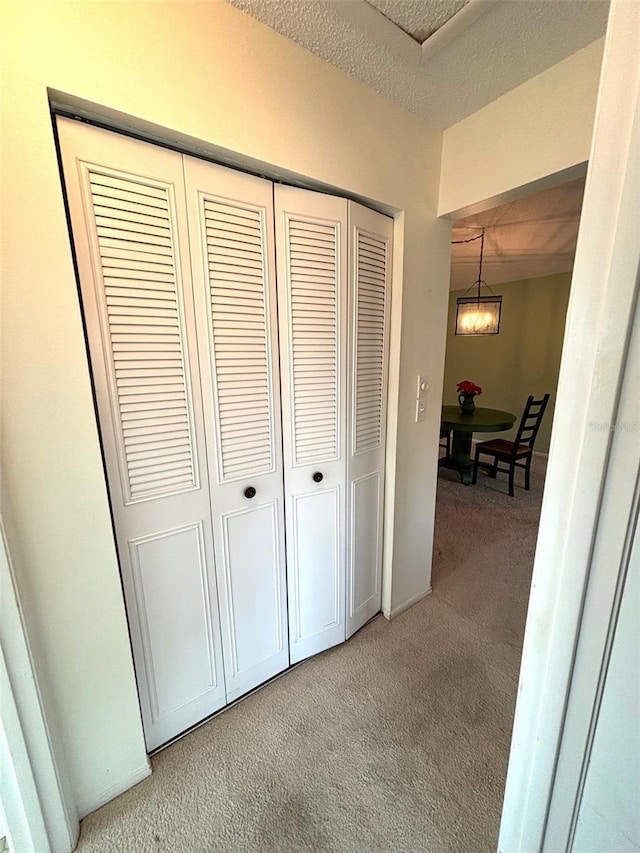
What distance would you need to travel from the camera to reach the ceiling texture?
1.05 m

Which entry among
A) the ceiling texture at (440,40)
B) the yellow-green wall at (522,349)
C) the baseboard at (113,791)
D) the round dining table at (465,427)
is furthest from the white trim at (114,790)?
the yellow-green wall at (522,349)

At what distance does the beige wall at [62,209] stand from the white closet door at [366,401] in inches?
8.6

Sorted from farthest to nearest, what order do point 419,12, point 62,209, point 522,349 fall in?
point 522,349, point 419,12, point 62,209

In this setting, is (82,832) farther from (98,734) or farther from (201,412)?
(201,412)

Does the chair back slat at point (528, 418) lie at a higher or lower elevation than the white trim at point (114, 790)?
higher

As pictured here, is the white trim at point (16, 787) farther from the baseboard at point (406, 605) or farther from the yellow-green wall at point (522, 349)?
the yellow-green wall at point (522, 349)

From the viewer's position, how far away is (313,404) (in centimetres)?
148

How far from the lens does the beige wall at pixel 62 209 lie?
842 mm

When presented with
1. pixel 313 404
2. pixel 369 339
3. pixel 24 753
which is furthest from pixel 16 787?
pixel 369 339

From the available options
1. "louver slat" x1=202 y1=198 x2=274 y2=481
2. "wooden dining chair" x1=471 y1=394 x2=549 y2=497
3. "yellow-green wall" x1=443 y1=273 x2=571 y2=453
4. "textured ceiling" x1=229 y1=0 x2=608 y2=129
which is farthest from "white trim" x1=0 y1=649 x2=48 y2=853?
"yellow-green wall" x1=443 y1=273 x2=571 y2=453

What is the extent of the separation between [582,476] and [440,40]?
1.52 meters

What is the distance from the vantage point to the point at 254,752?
4.34 ft

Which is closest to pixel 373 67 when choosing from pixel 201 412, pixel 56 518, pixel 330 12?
pixel 330 12

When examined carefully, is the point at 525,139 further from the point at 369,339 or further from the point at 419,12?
the point at 369,339
